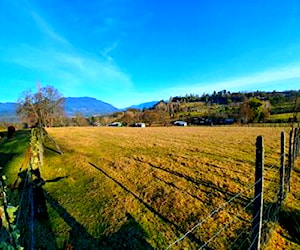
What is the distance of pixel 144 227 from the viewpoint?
7402 mm

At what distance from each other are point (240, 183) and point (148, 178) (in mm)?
4473

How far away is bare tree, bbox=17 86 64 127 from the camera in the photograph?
55969 mm

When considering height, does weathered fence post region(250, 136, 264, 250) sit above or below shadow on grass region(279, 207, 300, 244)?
above

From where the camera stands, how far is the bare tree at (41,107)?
184 ft

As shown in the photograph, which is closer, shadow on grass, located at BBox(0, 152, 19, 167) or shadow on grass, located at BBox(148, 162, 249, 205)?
shadow on grass, located at BBox(148, 162, 249, 205)

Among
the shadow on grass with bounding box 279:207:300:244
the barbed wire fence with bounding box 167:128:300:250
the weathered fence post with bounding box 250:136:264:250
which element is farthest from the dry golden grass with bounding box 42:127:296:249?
the weathered fence post with bounding box 250:136:264:250


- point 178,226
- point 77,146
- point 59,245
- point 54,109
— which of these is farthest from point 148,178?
point 54,109

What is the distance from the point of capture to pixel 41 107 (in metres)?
56.9

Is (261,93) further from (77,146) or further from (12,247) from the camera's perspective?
(12,247)

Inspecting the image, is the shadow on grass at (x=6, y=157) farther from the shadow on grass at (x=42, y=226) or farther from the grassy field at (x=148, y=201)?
the shadow on grass at (x=42, y=226)

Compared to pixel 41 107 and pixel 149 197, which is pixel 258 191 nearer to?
pixel 149 197

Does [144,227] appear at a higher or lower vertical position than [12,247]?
lower

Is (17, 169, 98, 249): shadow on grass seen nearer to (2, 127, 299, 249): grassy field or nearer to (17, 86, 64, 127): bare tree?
(2, 127, 299, 249): grassy field

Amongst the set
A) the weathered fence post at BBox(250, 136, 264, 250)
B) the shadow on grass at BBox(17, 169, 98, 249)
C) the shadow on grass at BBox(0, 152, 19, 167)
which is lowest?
the shadow on grass at BBox(17, 169, 98, 249)
